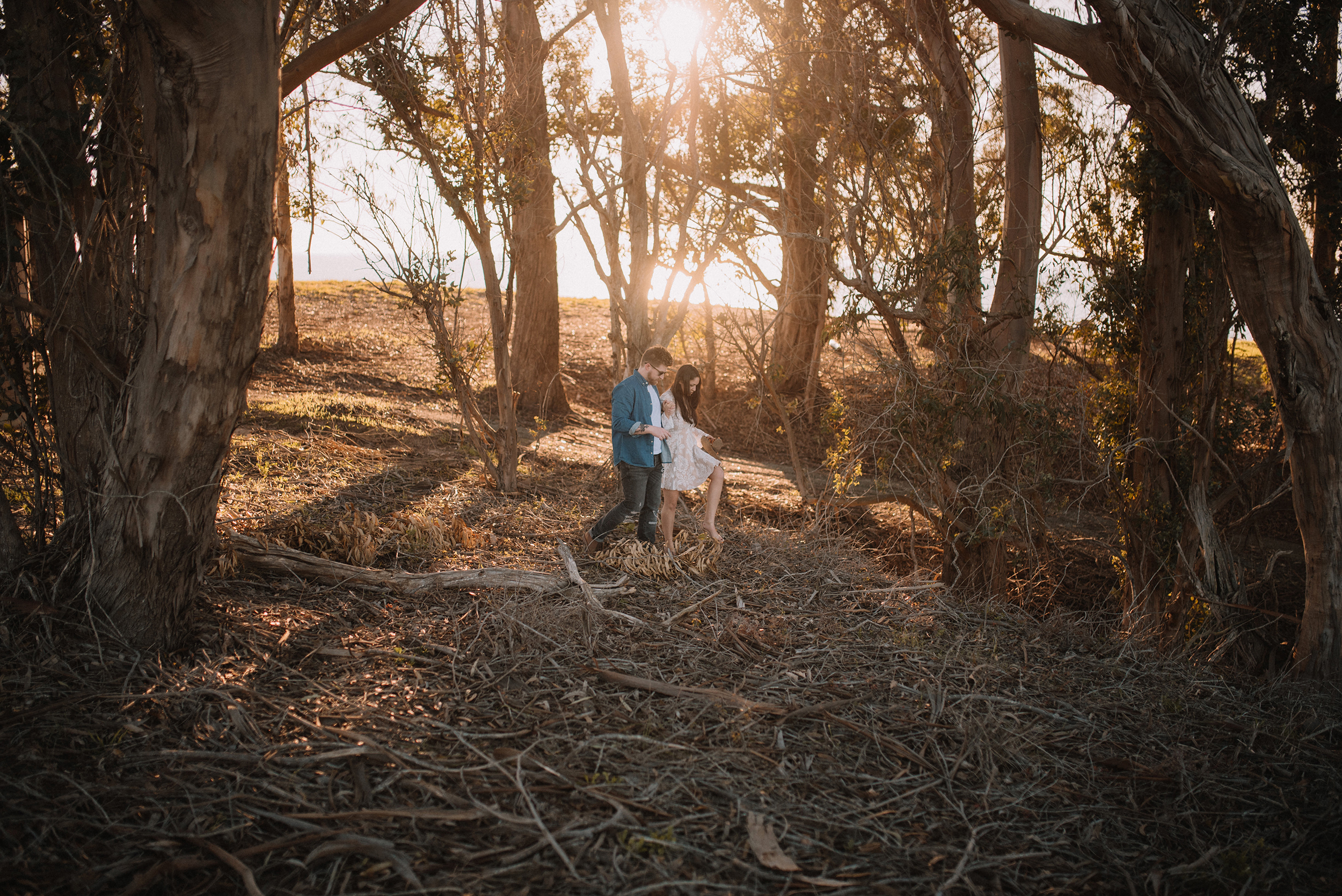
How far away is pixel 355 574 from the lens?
17.0 feet

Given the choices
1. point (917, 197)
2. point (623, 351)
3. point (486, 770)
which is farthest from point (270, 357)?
point (486, 770)

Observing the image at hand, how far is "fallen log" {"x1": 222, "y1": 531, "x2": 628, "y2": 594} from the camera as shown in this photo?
16.7 feet

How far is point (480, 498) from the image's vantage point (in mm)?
8203

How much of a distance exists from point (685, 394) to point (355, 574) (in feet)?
10.5

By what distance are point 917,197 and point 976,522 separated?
397 centimetres

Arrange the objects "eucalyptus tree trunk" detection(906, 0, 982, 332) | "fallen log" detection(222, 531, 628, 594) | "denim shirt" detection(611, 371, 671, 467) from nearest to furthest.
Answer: "fallen log" detection(222, 531, 628, 594)
"denim shirt" detection(611, 371, 671, 467)
"eucalyptus tree trunk" detection(906, 0, 982, 332)

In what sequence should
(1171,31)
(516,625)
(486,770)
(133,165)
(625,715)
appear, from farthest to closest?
(1171,31) → (516,625) → (133,165) → (625,715) → (486,770)

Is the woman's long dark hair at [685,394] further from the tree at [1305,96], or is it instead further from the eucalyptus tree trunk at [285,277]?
the eucalyptus tree trunk at [285,277]

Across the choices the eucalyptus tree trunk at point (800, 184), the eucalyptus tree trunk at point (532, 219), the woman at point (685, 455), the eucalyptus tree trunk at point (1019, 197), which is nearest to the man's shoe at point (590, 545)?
the woman at point (685, 455)

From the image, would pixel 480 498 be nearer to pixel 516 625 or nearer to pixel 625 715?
pixel 516 625

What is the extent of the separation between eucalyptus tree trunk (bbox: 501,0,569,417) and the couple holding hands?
8.39ft

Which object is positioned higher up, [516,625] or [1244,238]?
[1244,238]

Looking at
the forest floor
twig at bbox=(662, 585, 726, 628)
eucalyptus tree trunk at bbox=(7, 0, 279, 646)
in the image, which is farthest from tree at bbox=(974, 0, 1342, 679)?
eucalyptus tree trunk at bbox=(7, 0, 279, 646)

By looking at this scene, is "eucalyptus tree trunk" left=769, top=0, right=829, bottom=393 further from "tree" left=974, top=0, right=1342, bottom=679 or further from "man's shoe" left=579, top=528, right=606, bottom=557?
"man's shoe" left=579, top=528, right=606, bottom=557
